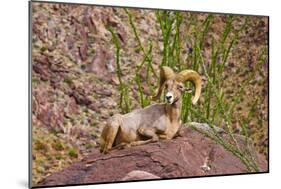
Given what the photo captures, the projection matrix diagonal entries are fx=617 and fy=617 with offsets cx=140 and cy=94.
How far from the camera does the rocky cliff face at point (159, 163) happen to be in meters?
4.29

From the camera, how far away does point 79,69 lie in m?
4.30

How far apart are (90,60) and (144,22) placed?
0.51 meters

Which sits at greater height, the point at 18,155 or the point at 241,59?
the point at 241,59

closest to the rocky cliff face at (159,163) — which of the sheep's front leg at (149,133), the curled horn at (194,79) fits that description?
the sheep's front leg at (149,133)

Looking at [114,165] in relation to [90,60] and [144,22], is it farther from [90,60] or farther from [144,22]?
[144,22]

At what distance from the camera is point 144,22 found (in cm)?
Result: 451

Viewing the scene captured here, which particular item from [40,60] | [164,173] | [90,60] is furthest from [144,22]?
[164,173]

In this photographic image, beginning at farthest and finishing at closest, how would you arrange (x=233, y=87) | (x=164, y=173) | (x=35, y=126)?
(x=233, y=87) < (x=164, y=173) < (x=35, y=126)

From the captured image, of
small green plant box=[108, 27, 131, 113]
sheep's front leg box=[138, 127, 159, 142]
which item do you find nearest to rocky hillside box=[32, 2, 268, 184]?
small green plant box=[108, 27, 131, 113]

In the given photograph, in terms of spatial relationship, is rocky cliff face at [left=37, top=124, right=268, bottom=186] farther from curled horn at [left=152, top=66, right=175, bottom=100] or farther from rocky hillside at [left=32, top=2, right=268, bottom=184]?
curled horn at [left=152, top=66, right=175, bottom=100]

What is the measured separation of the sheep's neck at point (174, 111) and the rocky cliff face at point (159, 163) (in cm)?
13

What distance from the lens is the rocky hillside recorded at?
418 cm

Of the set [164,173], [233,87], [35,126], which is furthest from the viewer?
[233,87]

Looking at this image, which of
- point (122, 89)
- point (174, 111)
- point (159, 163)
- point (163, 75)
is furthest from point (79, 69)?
point (159, 163)
